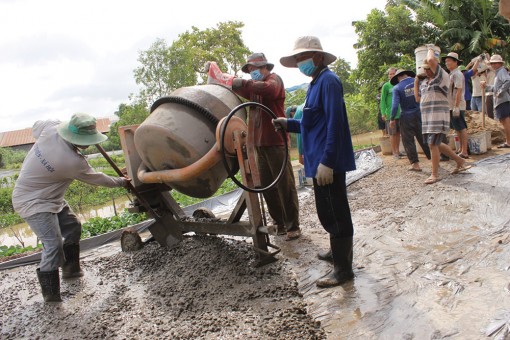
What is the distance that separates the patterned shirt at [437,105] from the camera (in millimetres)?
5500

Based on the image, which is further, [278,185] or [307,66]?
[278,185]

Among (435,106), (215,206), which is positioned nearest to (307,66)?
(435,106)

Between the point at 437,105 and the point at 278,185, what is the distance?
2.73 meters

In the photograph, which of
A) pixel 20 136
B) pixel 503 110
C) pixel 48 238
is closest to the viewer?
pixel 48 238

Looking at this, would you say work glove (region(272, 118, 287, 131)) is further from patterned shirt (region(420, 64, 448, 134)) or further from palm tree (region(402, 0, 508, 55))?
palm tree (region(402, 0, 508, 55))

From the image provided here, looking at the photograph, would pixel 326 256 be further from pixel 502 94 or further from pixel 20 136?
pixel 20 136

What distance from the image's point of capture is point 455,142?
767 cm

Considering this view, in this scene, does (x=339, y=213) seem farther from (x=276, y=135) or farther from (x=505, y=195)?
(x=505, y=195)

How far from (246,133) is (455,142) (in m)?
5.63

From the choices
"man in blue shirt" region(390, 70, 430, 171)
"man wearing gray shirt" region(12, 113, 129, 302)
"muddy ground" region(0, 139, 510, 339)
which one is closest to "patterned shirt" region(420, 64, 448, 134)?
"muddy ground" region(0, 139, 510, 339)

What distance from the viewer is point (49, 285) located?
386cm

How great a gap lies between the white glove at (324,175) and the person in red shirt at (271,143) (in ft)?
4.03

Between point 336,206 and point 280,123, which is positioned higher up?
point 280,123

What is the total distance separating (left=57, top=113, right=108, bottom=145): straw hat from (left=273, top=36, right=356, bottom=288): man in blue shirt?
2081 millimetres
